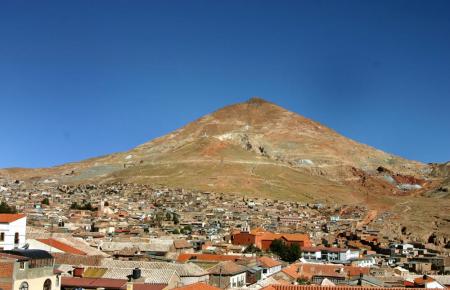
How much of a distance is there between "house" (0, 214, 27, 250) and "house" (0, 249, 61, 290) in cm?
1015

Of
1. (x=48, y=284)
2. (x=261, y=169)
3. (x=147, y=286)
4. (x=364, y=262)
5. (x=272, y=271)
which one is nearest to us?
(x=48, y=284)

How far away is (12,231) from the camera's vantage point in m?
29.6

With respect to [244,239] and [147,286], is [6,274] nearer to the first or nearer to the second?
[147,286]

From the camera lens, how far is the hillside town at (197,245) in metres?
25.9

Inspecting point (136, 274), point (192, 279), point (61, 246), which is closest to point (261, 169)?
point (61, 246)

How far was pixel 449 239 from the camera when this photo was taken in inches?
3236

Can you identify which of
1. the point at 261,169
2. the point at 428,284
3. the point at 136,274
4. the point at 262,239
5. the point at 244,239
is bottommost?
the point at 428,284

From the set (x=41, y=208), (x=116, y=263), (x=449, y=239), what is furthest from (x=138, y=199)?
(x=116, y=263)

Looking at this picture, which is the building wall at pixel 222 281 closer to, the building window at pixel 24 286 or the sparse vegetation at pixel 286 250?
the building window at pixel 24 286

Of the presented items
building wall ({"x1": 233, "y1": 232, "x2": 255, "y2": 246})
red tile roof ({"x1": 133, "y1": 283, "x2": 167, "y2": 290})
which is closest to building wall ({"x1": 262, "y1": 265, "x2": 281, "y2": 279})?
red tile roof ({"x1": 133, "y1": 283, "x2": 167, "y2": 290})

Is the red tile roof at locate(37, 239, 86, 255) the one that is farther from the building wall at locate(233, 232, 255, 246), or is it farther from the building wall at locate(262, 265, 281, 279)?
the building wall at locate(233, 232, 255, 246)

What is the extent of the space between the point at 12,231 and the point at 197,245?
85.9 feet

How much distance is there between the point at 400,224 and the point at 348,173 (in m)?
70.7

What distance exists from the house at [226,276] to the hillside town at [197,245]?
0.21 ft
